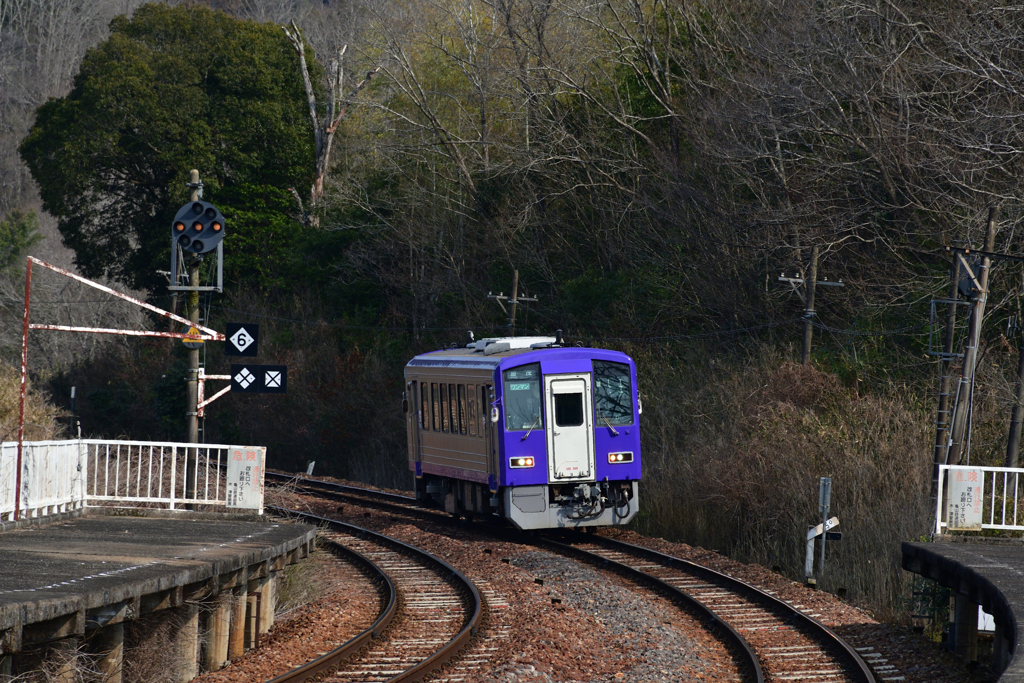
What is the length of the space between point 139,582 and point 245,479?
19.0ft

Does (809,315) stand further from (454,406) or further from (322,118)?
(322,118)

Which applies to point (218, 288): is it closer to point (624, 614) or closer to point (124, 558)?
point (124, 558)

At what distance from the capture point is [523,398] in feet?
60.9

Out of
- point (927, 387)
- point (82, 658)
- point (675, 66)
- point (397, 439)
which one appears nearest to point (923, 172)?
point (927, 387)

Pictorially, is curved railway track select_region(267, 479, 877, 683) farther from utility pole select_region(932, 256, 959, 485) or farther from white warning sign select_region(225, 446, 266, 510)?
white warning sign select_region(225, 446, 266, 510)

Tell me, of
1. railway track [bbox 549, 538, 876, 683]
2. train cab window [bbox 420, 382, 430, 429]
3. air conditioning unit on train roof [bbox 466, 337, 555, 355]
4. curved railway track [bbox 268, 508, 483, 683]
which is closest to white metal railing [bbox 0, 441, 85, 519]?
curved railway track [bbox 268, 508, 483, 683]

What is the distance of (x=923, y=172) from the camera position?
25344 mm

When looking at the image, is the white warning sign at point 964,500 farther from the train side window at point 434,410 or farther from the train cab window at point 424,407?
the train cab window at point 424,407

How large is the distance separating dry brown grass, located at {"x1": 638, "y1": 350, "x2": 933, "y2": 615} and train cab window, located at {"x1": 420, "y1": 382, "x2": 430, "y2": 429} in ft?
14.6

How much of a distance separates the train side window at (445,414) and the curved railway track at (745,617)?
2617 mm

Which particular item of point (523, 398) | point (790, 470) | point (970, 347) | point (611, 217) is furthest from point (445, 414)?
point (611, 217)

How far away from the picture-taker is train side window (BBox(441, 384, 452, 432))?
21062 millimetres

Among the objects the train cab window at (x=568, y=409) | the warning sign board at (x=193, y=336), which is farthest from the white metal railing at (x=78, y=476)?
the train cab window at (x=568, y=409)

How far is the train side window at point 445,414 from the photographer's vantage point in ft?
69.1
